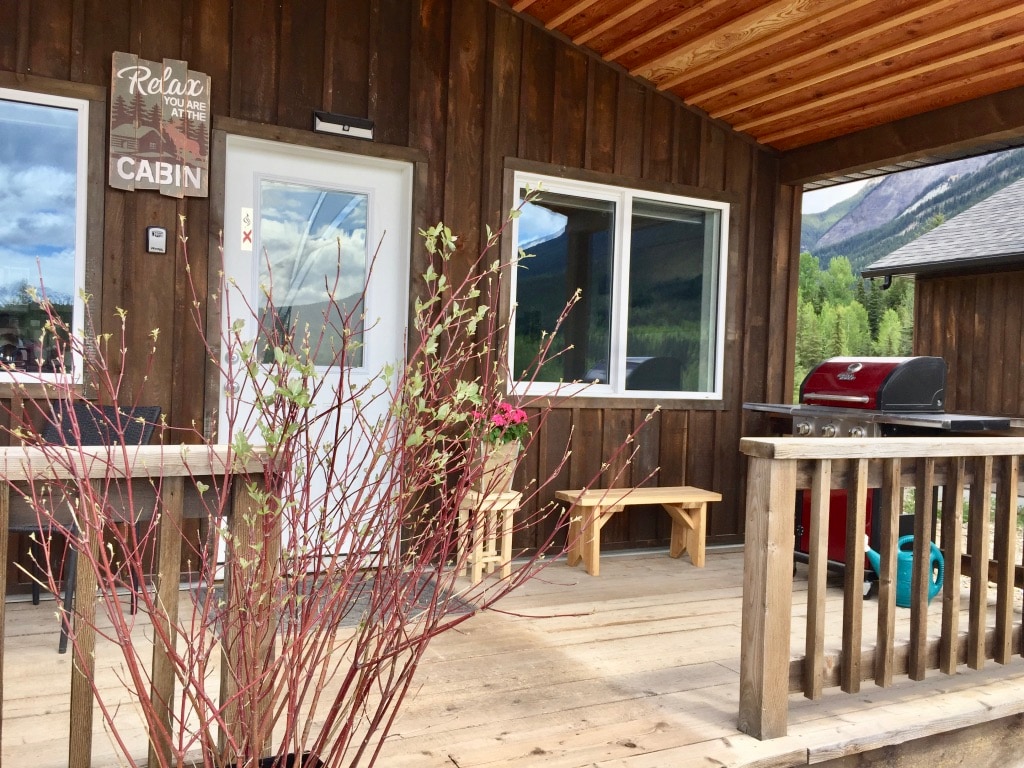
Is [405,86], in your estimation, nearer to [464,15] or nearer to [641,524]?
[464,15]

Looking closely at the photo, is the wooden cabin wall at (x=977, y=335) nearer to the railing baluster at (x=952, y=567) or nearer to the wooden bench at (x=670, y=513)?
the wooden bench at (x=670, y=513)

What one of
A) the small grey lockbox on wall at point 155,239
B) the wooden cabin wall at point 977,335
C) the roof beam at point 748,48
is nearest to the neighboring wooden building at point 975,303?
the wooden cabin wall at point 977,335

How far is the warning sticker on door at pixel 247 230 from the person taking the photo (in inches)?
149

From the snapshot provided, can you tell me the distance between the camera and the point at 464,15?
13.7 feet

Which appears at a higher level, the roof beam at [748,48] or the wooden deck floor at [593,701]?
the roof beam at [748,48]

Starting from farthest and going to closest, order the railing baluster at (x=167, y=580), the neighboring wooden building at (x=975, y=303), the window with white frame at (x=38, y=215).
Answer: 1. the neighboring wooden building at (x=975, y=303)
2. the window with white frame at (x=38, y=215)
3. the railing baluster at (x=167, y=580)

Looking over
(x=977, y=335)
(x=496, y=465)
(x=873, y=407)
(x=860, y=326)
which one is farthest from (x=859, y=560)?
(x=860, y=326)

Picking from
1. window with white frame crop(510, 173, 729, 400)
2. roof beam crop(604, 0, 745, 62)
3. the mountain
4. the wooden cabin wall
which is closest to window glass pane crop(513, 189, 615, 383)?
window with white frame crop(510, 173, 729, 400)

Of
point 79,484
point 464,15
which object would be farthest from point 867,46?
point 79,484

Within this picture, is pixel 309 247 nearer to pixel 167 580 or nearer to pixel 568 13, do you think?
pixel 568 13

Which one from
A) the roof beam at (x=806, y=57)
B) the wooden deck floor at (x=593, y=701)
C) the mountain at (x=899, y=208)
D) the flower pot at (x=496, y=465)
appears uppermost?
the mountain at (x=899, y=208)

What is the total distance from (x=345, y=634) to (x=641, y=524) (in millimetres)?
2160

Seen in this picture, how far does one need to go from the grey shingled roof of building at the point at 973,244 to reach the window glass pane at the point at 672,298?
3624 millimetres

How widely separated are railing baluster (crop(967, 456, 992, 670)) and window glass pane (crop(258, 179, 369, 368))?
2590 millimetres
